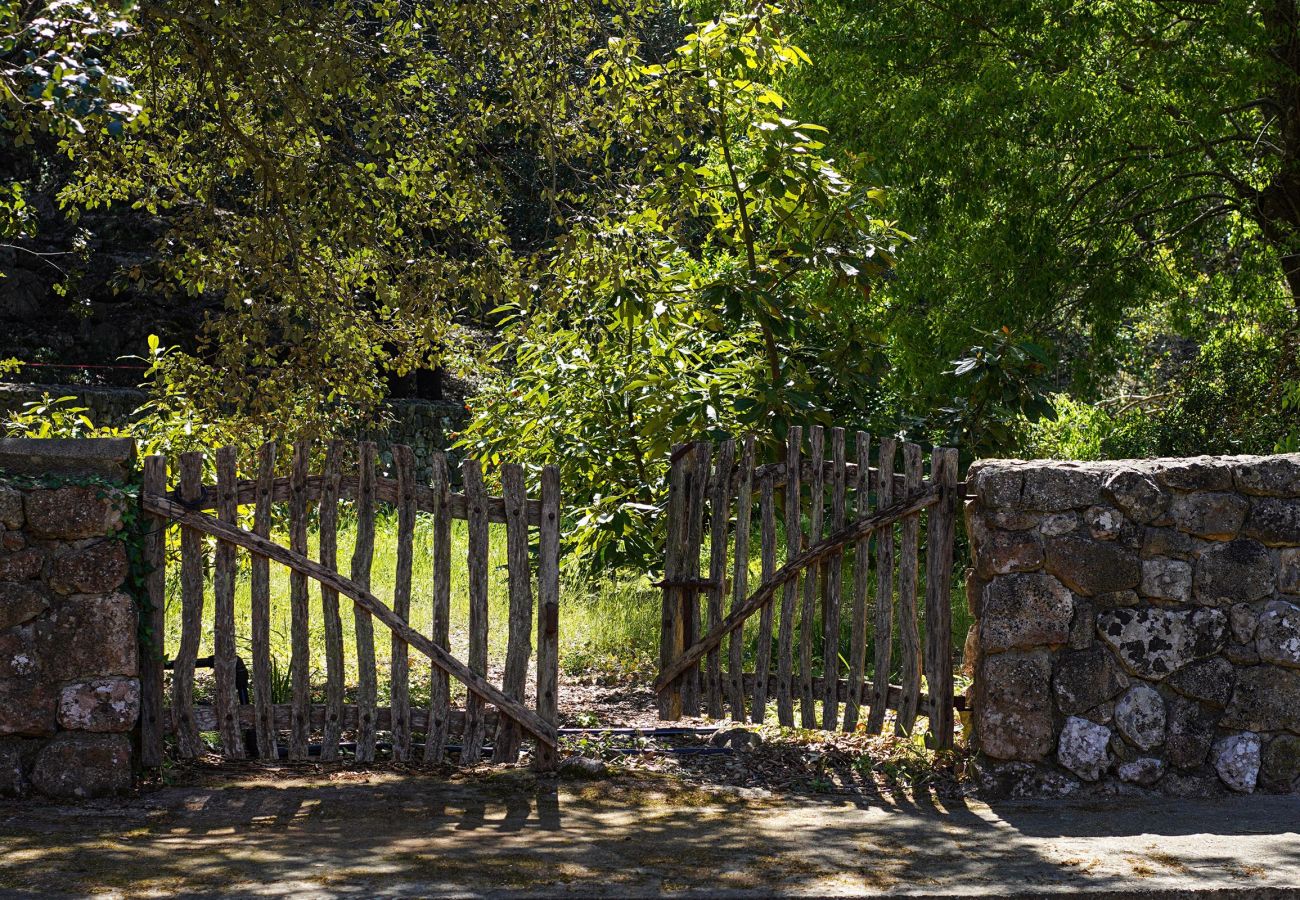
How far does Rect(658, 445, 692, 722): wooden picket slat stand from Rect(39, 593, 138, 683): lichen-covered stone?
2.50 metres

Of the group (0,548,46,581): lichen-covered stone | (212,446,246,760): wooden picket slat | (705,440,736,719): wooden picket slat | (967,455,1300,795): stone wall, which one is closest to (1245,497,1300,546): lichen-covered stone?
(967,455,1300,795): stone wall

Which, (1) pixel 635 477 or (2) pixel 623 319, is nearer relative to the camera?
(2) pixel 623 319

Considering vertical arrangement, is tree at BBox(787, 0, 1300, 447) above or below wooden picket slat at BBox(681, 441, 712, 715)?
above

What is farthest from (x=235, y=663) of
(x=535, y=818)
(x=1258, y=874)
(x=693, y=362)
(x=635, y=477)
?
(x=1258, y=874)

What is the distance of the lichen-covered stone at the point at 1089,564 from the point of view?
574 cm

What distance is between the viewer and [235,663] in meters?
6.00

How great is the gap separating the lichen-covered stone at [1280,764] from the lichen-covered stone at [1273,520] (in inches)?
35.9

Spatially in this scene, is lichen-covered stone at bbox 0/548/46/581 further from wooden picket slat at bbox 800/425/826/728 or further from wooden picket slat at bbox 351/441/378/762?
wooden picket slat at bbox 800/425/826/728

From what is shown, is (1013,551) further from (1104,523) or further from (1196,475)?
(1196,475)

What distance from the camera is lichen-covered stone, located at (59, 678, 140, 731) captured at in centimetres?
548

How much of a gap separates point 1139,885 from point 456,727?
10.3 feet

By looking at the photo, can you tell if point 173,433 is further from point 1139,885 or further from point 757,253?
point 1139,885

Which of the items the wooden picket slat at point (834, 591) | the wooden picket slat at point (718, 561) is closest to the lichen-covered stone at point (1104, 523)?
the wooden picket slat at point (834, 591)

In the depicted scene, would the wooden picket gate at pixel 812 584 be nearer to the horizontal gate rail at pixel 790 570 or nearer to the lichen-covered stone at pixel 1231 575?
the horizontal gate rail at pixel 790 570
